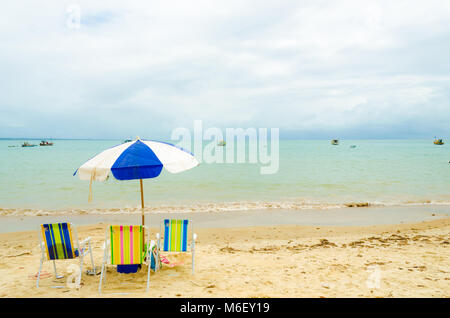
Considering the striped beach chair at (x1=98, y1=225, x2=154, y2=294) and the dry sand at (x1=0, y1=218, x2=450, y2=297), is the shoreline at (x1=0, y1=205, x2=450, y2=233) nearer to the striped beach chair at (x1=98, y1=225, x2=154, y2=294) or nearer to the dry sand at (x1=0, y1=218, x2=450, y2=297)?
the dry sand at (x1=0, y1=218, x2=450, y2=297)

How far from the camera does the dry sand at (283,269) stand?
450cm

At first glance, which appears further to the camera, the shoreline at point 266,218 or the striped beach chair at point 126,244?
the shoreline at point 266,218

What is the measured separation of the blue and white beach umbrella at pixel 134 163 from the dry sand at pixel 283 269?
1.80 m

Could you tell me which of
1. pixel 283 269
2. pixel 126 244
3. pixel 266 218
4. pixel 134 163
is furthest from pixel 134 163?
pixel 266 218

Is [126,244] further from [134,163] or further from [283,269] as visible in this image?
[283,269]

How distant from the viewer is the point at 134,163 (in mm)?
4520

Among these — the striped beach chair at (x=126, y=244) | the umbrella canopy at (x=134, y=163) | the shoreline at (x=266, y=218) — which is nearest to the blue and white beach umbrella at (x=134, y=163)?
the umbrella canopy at (x=134, y=163)

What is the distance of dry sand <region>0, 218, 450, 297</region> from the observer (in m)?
4.50

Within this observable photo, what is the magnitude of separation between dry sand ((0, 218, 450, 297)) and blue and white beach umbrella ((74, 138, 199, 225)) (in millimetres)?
1799

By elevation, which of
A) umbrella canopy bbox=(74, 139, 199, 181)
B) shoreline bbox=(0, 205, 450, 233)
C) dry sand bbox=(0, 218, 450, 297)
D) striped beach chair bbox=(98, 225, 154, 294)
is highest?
umbrella canopy bbox=(74, 139, 199, 181)

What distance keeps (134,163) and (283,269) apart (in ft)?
10.8

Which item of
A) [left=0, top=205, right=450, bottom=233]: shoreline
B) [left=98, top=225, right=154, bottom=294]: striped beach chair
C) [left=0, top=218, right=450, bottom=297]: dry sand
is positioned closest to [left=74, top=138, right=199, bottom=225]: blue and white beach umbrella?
[left=98, top=225, right=154, bottom=294]: striped beach chair

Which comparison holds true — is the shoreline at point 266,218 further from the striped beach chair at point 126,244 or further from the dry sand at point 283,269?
the striped beach chair at point 126,244
